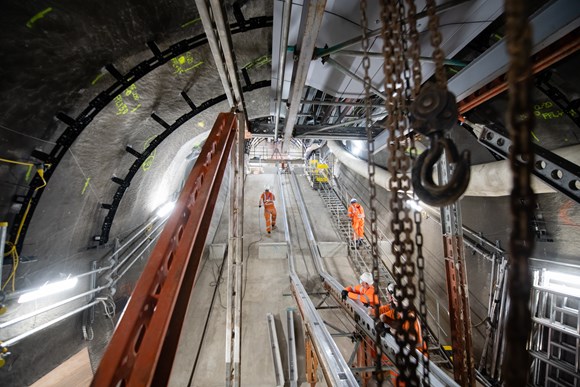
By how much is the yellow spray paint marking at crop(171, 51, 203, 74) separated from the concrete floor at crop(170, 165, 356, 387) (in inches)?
248

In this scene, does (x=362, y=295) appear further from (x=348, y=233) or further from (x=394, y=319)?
(x=348, y=233)

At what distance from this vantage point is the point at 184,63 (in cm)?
443

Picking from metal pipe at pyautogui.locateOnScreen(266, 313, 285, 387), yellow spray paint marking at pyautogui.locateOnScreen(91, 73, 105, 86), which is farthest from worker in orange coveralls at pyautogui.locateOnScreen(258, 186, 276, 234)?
yellow spray paint marking at pyautogui.locateOnScreen(91, 73, 105, 86)

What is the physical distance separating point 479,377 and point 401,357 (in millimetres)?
5983

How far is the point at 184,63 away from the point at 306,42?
2674mm

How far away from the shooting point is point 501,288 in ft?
17.8

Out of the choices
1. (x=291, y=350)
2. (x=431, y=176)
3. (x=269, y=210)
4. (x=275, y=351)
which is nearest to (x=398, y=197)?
(x=431, y=176)

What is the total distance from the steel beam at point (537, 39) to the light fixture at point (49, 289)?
7628mm

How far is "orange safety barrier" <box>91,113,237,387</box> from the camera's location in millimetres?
1578

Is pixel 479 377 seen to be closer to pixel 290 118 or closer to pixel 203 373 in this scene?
pixel 203 373

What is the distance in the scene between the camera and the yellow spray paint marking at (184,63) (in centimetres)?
433

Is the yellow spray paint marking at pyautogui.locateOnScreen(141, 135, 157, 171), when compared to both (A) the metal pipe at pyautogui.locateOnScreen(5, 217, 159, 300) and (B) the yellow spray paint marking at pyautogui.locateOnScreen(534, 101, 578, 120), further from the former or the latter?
(B) the yellow spray paint marking at pyautogui.locateOnScreen(534, 101, 578, 120)

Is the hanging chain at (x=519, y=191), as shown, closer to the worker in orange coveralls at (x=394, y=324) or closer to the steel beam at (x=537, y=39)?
the worker in orange coveralls at (x=394, y=324)

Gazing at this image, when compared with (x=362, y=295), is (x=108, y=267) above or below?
above
